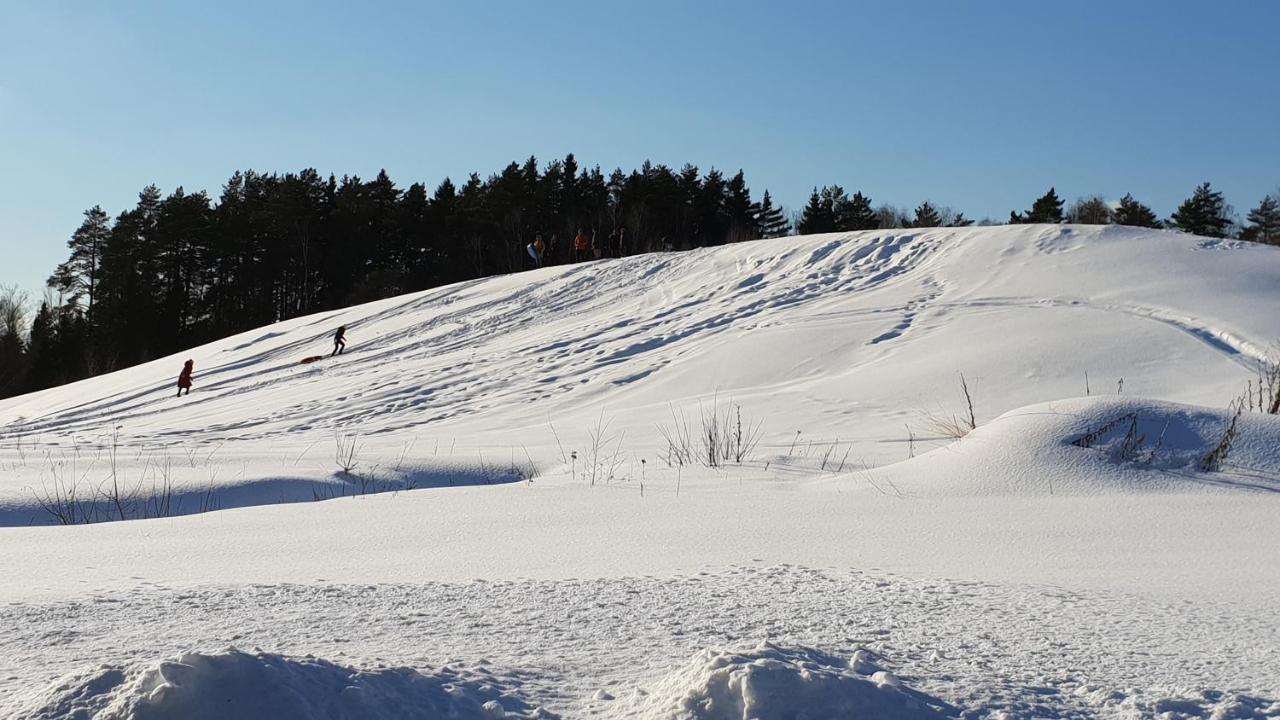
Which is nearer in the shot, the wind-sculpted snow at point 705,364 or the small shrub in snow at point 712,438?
the small shrub in snow at point 712,438

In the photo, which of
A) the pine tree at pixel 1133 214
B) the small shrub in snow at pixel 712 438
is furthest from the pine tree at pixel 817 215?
the small shrub in snow at pixel 712 438

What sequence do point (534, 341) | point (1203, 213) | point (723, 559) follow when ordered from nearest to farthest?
point (723, 559) → point (534, 341) → point (1203, 213)

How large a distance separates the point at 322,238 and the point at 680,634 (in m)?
55.0

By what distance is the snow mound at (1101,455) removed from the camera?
14.2 ft

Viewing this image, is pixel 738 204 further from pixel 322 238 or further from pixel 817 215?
pixel 322 238

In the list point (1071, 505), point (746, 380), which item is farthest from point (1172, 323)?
point (1071, 505)

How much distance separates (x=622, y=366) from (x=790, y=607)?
1163 cm

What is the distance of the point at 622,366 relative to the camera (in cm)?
1405

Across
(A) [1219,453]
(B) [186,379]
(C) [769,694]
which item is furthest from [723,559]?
(B) [186,379]

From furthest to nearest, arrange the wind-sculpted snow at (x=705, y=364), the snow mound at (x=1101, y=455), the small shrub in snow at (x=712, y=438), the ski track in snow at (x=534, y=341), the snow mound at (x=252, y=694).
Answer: the ski track in snow at (x=534, y=341) → the wind-sculpted snow at (x=705, y=364) → the small shrub in snow at (x=712, y=438) → the snow mound at (x=1101, y=455) → the snow mound at (x=252, y=694)

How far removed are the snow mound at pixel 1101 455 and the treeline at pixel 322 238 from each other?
41710 millimetres

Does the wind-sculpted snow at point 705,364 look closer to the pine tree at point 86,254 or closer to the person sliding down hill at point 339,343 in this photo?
the person sliding down hill at point 339,343

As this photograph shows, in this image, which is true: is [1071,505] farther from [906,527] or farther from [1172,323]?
[1172,323]

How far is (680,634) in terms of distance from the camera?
2191 millimetres
